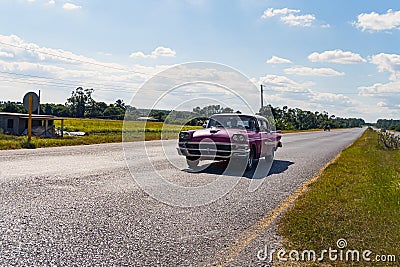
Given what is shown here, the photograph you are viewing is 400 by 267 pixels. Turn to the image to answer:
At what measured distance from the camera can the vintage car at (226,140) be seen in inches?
437

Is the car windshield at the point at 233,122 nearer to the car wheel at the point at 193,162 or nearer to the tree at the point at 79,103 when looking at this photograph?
the car wheel at the point at 193,162

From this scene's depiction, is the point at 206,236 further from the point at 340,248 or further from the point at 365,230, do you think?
the point at 365,230

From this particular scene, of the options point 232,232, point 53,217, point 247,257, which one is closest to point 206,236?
point 232,232

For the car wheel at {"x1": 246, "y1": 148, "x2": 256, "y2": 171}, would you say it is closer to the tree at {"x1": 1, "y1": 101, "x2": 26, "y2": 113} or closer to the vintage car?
the vintage car

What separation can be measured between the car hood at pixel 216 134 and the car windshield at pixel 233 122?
44 centimetres

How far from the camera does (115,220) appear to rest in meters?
5.70

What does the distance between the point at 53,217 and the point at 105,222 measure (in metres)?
0.76

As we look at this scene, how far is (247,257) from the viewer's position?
175 inches

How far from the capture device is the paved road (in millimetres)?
4332

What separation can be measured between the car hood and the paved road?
1.36 metres

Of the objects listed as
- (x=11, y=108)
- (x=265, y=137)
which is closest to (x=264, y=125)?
(x=265, y=137)

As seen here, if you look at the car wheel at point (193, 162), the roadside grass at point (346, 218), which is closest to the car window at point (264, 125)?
the car wheel at point (193, 162)

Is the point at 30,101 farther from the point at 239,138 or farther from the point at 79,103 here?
the point at 79,103

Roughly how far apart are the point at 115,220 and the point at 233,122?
6980mm
